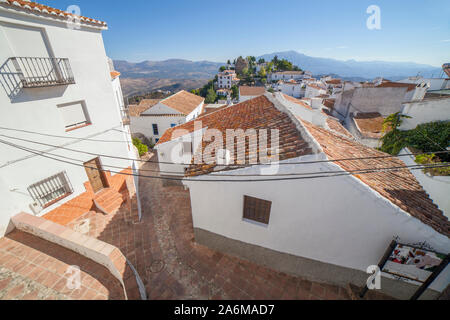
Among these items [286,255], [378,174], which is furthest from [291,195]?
[378,174]

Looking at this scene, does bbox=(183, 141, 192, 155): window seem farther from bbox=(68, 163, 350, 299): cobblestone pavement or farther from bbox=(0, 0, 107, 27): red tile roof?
bbox=(0, 0, 107, 27): red tile roof

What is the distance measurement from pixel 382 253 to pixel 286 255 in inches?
104

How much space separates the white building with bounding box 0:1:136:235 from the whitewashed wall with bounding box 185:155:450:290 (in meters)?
6.23

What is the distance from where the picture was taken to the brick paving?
15.5 ft

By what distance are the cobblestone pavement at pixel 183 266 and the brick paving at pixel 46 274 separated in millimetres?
1672

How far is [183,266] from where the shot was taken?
23.1ft

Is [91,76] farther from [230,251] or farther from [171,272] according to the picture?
[230,251]

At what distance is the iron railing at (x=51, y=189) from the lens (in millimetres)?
7445

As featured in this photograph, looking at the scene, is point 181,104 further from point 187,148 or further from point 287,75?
point 287,75

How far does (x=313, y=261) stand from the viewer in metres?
5.91

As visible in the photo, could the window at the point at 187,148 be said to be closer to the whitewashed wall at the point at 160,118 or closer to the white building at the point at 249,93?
the whitewashed wall at the point at 160,118

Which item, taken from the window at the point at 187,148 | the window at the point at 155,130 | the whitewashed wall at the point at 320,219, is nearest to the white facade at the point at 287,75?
the window at the point at 155,130

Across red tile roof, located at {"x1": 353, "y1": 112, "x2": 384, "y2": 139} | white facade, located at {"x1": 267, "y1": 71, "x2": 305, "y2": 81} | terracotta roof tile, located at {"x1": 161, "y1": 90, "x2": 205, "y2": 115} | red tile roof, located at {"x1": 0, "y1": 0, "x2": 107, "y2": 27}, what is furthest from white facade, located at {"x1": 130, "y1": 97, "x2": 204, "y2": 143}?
white facade, located at {"x1": 267, "y1": 71, "x2": 305, "y2": 81}
